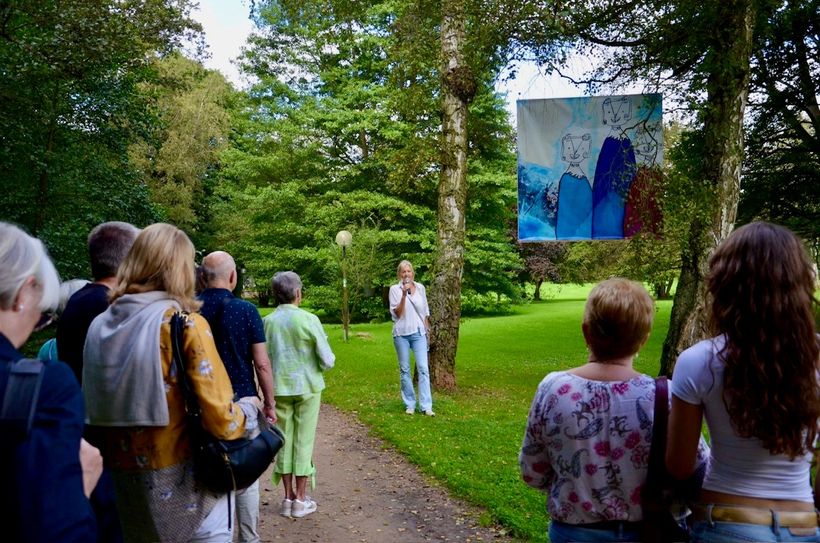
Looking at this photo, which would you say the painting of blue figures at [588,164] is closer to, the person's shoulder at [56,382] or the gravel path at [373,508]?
the gravel path at [373,508]

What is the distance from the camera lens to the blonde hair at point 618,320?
245 cm

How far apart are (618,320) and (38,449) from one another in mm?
1878

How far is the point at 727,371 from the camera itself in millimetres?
2133

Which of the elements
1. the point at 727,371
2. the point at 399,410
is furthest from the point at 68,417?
the point at 399,410

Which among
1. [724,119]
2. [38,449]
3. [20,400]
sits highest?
[724,119]

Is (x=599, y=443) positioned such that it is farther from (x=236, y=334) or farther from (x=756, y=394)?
(x=236, y=334)

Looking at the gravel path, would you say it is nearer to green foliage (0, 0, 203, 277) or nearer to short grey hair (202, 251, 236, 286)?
short grey hair (202, 251, 236, 286)

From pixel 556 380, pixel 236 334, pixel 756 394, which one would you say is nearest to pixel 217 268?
pixel 236 334

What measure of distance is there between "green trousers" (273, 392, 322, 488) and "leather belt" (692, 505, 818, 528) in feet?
12.9

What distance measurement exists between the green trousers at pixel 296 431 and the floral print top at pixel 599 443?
137 inches

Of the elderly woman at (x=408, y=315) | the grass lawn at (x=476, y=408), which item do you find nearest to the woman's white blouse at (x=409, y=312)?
the elderly woman at (x=408, y=315)

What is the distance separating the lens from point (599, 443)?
7.95ft

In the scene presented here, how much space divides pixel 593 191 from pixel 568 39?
2381mm

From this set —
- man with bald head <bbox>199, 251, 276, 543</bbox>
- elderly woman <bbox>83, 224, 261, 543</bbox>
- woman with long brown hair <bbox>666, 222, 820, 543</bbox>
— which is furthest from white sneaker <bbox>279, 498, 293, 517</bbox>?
woman with long brown hair <bbox>666, 222, 820, 543</bbox>
